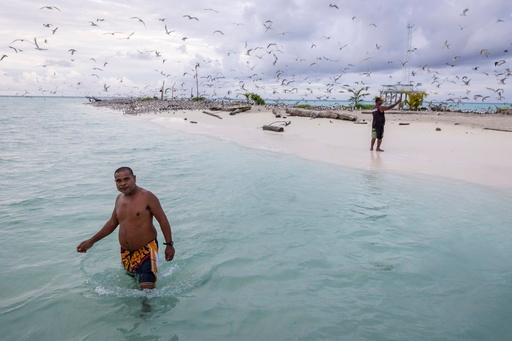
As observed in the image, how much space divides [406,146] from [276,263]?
1410 cm

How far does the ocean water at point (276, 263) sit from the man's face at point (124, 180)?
1.45 m

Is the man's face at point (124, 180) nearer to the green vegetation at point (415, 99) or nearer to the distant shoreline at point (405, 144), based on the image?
the distant shoreline at point (405, 144)

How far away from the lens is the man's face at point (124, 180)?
192 inches

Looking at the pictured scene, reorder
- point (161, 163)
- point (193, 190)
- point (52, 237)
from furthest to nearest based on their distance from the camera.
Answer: point (161, 163), point (193, 190), point (52, 237)

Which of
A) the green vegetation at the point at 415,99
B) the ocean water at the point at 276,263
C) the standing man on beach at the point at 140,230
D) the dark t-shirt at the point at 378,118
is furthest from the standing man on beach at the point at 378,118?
the green vegetation at the point at 415,99

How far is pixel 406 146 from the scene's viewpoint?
736 inches

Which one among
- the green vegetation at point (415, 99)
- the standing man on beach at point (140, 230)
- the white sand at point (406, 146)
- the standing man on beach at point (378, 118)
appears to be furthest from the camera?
the green vegetation at point (415, 99)

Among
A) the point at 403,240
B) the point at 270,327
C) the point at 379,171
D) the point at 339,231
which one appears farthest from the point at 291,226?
the point at 379,171

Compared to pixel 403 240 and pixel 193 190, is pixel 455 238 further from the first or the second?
pixel 193 190

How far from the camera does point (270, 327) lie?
186 inches

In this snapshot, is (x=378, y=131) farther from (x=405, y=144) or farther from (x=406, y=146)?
(x=405, y=144)

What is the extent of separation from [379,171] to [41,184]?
11.3m

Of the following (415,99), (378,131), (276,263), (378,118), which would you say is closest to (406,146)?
(378,131)

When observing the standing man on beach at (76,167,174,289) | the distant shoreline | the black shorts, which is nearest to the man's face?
the standing man on beach at (76,167,174,289)
